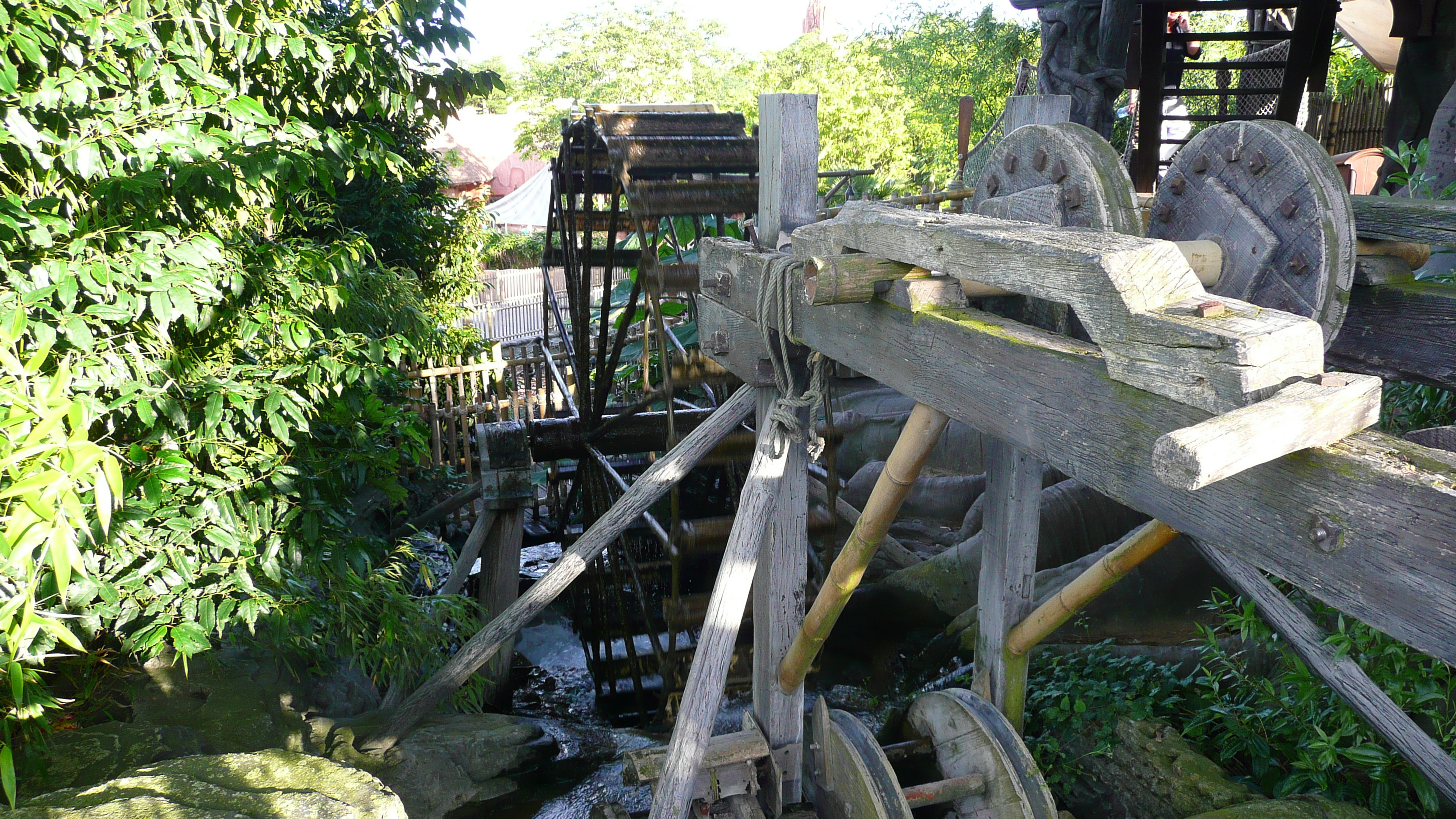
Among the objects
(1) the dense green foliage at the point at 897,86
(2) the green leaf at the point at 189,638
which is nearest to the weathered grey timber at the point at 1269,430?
(2) the green leaf at the point at 189,638

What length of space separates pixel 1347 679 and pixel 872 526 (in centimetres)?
152

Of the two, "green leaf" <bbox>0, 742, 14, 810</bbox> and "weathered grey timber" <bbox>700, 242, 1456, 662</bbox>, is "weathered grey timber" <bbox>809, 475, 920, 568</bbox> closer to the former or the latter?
"weathered grey timber" <bbox>700, 242, 1456, 662</bbox>

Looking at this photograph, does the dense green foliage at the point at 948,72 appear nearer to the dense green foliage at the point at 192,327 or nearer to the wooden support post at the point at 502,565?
the wooden support post at the point at 502,565

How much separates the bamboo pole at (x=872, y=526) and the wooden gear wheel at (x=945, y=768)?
1.02ft

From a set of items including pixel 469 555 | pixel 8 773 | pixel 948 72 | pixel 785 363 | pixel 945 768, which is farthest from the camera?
pixel 948 72

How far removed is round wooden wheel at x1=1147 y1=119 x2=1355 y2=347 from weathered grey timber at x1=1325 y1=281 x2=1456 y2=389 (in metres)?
0.14

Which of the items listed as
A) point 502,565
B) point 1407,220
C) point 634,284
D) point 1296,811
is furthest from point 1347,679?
point 634,284

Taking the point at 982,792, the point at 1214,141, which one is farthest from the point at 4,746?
the point at 1214,141

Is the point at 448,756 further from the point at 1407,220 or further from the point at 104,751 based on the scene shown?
the point at 1407,220

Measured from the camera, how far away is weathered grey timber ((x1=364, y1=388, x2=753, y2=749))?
3.16m

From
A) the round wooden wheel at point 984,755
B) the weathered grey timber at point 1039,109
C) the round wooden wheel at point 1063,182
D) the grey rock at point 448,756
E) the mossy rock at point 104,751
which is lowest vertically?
the grey rock at point 448,756

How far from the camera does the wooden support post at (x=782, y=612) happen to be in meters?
3.20

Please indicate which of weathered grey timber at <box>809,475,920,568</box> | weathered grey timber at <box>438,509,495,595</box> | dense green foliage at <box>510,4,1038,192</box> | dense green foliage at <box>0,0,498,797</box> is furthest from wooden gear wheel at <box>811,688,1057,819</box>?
dense green foliage at <box>510,4,1038,192</box>

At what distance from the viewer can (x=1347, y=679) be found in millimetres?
2645
